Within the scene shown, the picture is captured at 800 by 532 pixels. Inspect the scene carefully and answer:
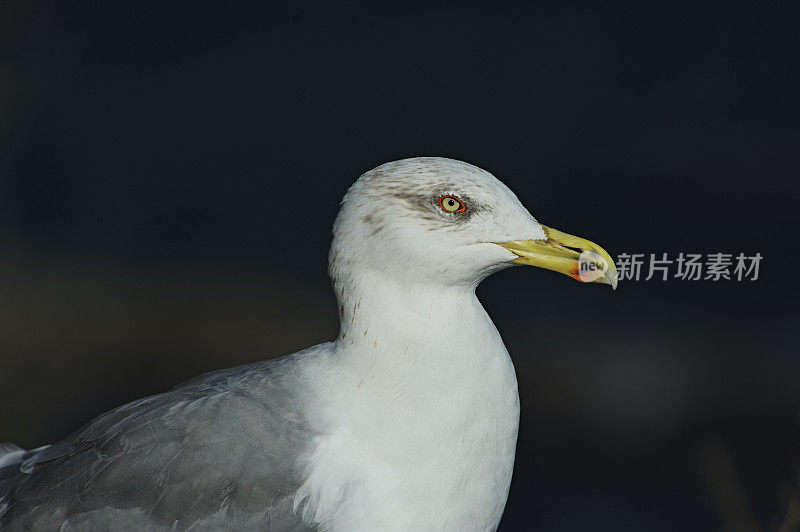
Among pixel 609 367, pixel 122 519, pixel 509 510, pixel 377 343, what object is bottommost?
pixel 509 510

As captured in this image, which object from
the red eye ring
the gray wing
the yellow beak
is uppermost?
the red eye ring

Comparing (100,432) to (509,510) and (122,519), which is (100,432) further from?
(509,510)

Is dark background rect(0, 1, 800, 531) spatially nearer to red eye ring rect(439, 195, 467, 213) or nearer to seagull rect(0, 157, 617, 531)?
seagull rect(0, 157, 617, 531)

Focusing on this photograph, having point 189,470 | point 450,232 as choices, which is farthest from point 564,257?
point 189,470

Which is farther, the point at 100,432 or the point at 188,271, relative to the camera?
the point at 188,271

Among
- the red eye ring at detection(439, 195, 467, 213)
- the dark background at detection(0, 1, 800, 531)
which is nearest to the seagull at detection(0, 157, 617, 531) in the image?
the red eye ring at detection(439, 195, 467, 213)

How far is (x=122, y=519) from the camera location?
1.88 meters

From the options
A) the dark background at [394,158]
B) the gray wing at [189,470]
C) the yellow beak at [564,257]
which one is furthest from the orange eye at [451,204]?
the dark background at [394,158]

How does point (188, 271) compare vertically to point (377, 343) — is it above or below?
below

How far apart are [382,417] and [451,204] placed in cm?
46

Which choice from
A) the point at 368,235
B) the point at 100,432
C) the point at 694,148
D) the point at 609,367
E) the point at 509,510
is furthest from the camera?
the point at 694,148


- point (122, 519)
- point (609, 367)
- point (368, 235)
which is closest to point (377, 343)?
point (368, 235)

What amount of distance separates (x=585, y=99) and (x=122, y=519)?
3130 mm

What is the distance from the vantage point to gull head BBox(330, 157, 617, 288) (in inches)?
71.4
